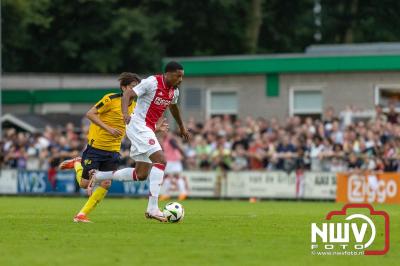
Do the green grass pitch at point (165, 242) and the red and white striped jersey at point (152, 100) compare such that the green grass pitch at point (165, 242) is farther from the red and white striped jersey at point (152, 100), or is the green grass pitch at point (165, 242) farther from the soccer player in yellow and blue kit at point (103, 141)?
the red and white striped jersey at point (152, 100)

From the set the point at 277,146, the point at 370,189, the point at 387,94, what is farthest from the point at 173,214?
the point at 387,94

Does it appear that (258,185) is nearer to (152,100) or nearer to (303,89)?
(303,89)

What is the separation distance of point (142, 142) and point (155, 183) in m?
0.60

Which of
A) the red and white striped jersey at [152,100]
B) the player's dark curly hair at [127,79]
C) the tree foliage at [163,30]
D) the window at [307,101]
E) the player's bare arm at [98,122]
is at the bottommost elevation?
the player's bare arm at [98,122]

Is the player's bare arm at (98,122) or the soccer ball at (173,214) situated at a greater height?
the player's bare arm at (98,122)

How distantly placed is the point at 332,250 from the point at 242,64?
2648cm

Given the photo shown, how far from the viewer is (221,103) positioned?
38.4m

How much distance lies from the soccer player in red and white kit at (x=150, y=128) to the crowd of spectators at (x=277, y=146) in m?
13.1

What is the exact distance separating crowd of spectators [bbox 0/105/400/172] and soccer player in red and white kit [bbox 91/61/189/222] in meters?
13.1

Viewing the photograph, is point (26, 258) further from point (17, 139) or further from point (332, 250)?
point (17, 139)

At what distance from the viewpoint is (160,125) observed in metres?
16.5

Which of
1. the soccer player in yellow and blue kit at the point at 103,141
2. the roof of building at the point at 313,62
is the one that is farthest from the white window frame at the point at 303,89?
the soccer player in yellow and blue kit at the point at 103,141

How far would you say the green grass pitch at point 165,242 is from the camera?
419 inches
